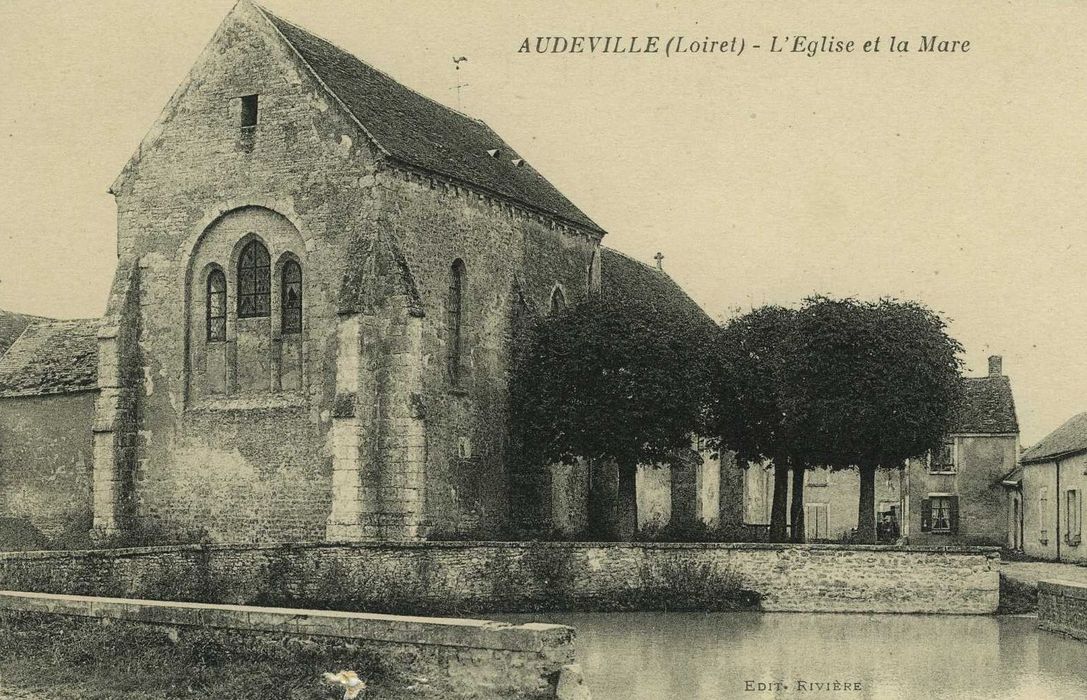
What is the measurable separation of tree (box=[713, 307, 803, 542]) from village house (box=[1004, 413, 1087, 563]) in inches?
356

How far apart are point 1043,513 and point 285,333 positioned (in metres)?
25.9

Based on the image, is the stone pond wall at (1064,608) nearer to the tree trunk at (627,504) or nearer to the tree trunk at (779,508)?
the tree trunk at (779,508)

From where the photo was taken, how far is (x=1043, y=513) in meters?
40.9

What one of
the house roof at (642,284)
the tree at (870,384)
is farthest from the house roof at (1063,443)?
the house roof at (642,284)

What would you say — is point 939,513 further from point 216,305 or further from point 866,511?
point 216,305

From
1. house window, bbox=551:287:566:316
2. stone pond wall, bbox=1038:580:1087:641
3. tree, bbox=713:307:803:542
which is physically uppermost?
house window, bbox=551:287:566:316

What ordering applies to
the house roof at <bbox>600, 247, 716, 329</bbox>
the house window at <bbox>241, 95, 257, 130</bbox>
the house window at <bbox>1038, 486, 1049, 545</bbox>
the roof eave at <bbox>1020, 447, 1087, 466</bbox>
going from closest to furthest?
the house window at <bbox>241, 95, 257, 130</bbox> < the roof eave at <bbox>1020, 447, 1087, 466</bbox> < the house roof at <bbox>600, 247, 716, 329</bbox> < the house window at <bbox>1038, 486, 1049, 545</bbox>

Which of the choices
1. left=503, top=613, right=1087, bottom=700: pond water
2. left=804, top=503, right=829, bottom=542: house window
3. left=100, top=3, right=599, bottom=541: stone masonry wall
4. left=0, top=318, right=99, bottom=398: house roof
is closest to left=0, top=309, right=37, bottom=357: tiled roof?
left=0, top=318, right=99, bottom=398: house roof

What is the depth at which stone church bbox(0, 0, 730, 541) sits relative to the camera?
88.7 feet

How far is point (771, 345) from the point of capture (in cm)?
3291

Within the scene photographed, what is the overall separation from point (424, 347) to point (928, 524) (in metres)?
29.9

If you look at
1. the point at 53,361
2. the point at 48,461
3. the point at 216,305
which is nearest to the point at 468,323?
the point at 216,305

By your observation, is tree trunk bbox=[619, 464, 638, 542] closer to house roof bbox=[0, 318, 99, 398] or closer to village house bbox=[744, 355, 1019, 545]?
house roof bbox=[0, 318, 99, 398]

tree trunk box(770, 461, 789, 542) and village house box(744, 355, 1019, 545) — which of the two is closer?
tree trunk box(770, 461, 789, 542)
